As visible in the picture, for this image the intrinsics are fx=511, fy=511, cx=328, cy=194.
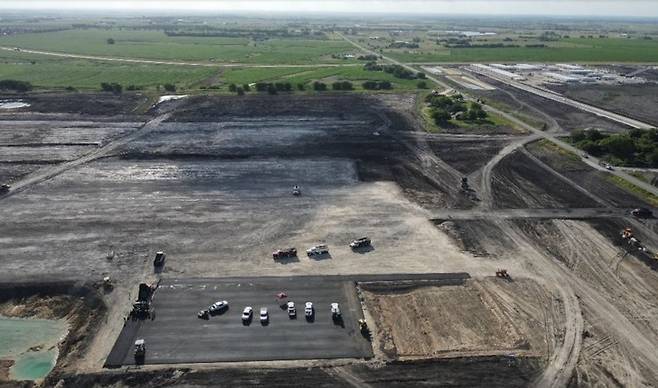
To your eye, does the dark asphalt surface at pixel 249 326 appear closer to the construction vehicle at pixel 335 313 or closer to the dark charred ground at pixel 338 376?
the construction vehicle at pixel 335 313

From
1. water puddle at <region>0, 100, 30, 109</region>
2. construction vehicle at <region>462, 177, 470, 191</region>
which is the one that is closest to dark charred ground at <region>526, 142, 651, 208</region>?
construction vehicle at <region>462, 177, 470, 191</region>

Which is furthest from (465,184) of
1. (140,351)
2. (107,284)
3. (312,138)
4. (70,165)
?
(70,165)

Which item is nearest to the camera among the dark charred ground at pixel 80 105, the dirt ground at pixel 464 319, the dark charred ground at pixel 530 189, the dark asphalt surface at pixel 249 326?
the dark asphalt surface at pixel 249 326

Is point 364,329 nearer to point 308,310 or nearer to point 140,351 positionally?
point 308,310

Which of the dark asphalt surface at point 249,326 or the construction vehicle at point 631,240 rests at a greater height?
the construction vehicle at point 631,240

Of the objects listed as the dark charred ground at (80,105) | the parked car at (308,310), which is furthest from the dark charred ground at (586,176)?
the dark charred ground at (80,105)

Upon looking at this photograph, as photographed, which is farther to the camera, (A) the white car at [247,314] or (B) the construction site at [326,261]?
(A) the white car at [247,314]

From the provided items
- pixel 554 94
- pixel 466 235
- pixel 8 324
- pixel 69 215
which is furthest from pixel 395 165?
pixel 554 94
